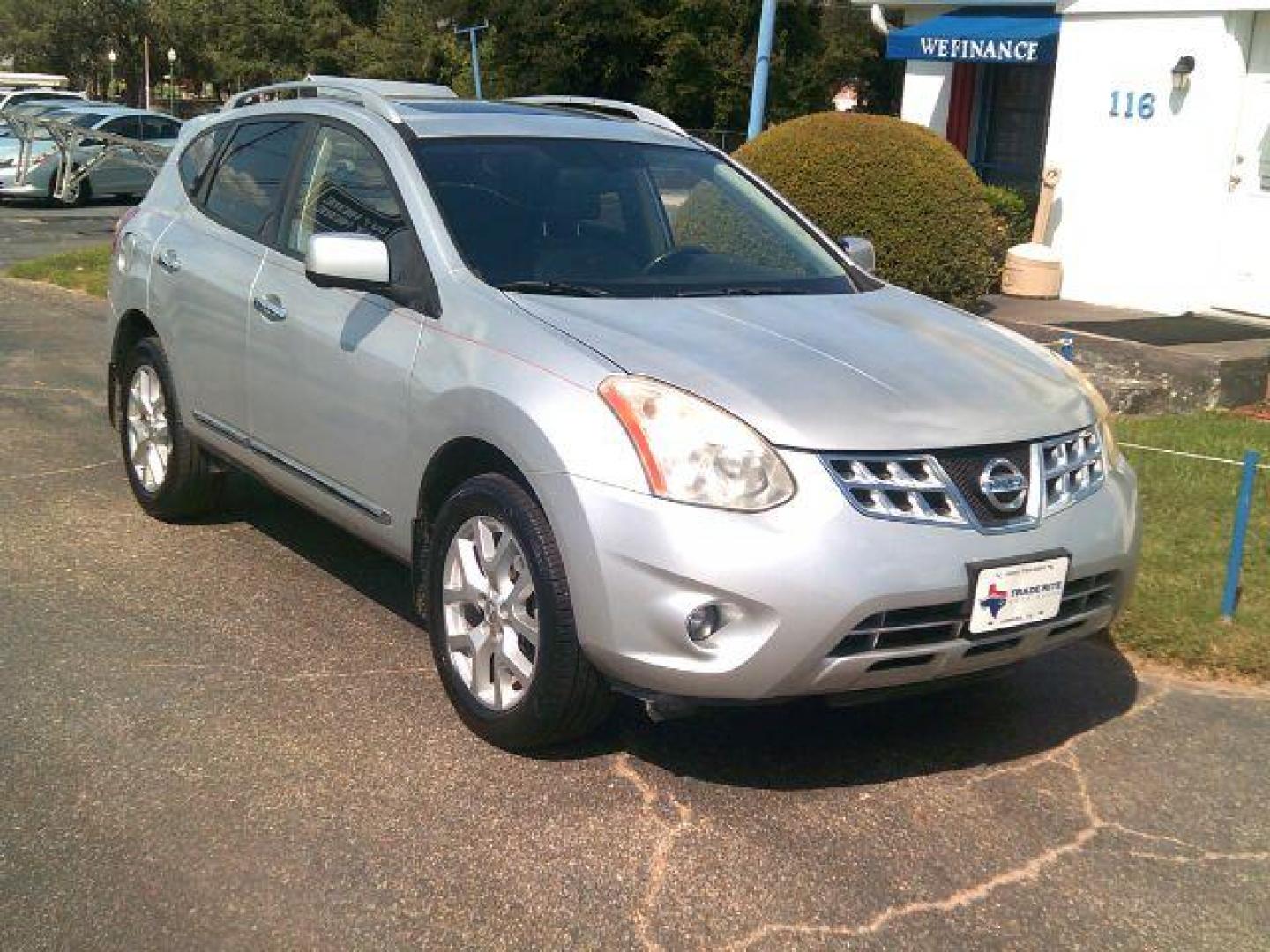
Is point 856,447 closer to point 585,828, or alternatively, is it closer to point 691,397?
point 691,397

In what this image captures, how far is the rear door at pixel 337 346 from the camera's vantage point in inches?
182

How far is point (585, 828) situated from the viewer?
3791mm

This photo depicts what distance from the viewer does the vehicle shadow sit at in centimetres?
420

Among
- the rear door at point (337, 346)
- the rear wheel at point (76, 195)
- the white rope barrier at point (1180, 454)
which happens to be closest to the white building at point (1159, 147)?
the white rope barrier at point (1180, 454)

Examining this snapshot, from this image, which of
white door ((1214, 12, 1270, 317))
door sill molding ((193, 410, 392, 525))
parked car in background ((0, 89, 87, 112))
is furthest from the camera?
parked car in background ((0, 89, 87, 112))

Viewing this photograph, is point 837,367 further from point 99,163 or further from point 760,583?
point 99,163

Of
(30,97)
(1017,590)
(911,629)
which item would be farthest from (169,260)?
(30,97)

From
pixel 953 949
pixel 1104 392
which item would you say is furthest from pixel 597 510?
pixel 1104 392

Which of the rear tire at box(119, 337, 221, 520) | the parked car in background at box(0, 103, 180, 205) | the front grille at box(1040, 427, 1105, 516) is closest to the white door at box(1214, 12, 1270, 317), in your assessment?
the front grille at box(1040, 427, 1105, 516)

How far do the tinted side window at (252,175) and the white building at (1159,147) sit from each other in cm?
840

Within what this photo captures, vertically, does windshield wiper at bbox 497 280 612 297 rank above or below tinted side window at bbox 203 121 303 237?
below

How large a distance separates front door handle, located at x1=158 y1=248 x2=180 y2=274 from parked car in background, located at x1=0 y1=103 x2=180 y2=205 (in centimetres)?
1758

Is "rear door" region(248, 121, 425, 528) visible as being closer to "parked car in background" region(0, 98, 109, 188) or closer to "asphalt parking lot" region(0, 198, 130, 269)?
"asphalt parking lot" region(0, 198, 130, 269)

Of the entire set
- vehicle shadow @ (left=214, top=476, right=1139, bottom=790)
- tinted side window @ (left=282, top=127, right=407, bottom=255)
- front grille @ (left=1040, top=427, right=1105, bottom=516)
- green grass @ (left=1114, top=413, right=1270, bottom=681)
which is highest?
tinted side window @ (left=282, top=127, right=407, bottom=255)
